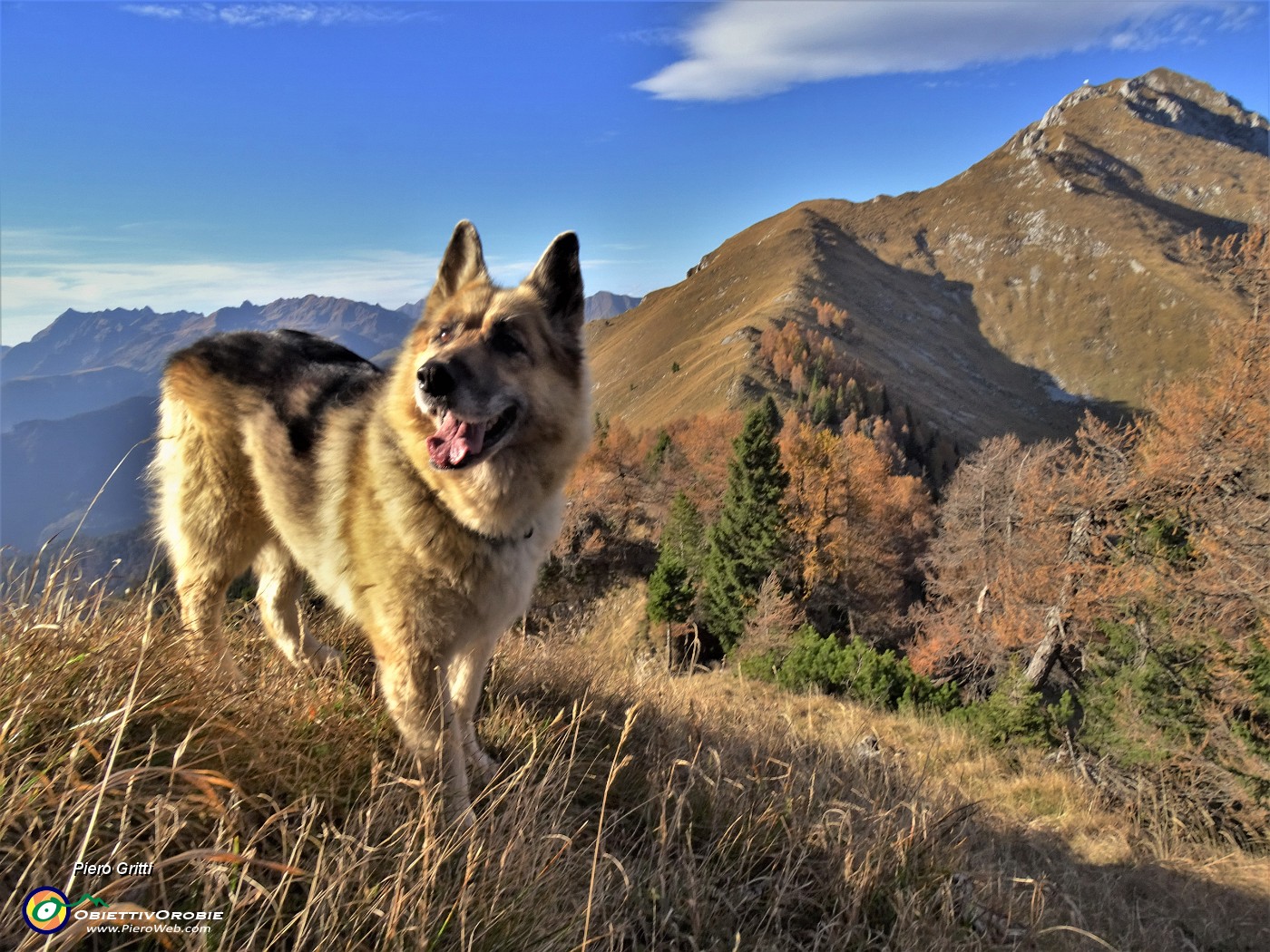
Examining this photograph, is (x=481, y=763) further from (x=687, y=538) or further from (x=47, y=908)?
(x=687, y=538)

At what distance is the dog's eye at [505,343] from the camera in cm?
374

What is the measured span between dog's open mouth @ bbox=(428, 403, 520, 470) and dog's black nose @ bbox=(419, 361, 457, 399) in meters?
0.10

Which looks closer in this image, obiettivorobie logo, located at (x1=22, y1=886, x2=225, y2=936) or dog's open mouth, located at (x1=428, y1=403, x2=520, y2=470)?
obiettivorobie logo, located at (x1=22, y1=886, x2=225, y2=936)

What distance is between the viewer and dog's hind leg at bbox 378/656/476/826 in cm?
335

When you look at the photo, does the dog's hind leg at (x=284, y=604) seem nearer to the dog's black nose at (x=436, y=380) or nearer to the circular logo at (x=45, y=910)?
the dog's black nose at (x=436, y=380)

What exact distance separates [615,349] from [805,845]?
6987 inches

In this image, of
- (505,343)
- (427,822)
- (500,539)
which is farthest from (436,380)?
(427,822)

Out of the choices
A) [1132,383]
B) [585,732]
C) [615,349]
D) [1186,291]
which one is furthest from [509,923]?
[1186,291]

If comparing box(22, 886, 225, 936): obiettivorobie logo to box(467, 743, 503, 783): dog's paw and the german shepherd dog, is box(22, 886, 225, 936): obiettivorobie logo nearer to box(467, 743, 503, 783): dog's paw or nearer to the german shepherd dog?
the german shepherd dog

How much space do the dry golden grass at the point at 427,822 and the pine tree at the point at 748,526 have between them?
42907mm

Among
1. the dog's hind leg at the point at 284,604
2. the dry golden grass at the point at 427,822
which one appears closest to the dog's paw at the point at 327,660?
the dog's hind leg at the point at 284,604

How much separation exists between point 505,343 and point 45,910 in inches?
109

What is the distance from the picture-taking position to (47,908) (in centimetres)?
198

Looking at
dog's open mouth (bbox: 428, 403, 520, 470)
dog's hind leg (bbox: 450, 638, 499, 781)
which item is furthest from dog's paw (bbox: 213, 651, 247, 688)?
dog's open mouth (bbox: 428, 403, 520, 470)
